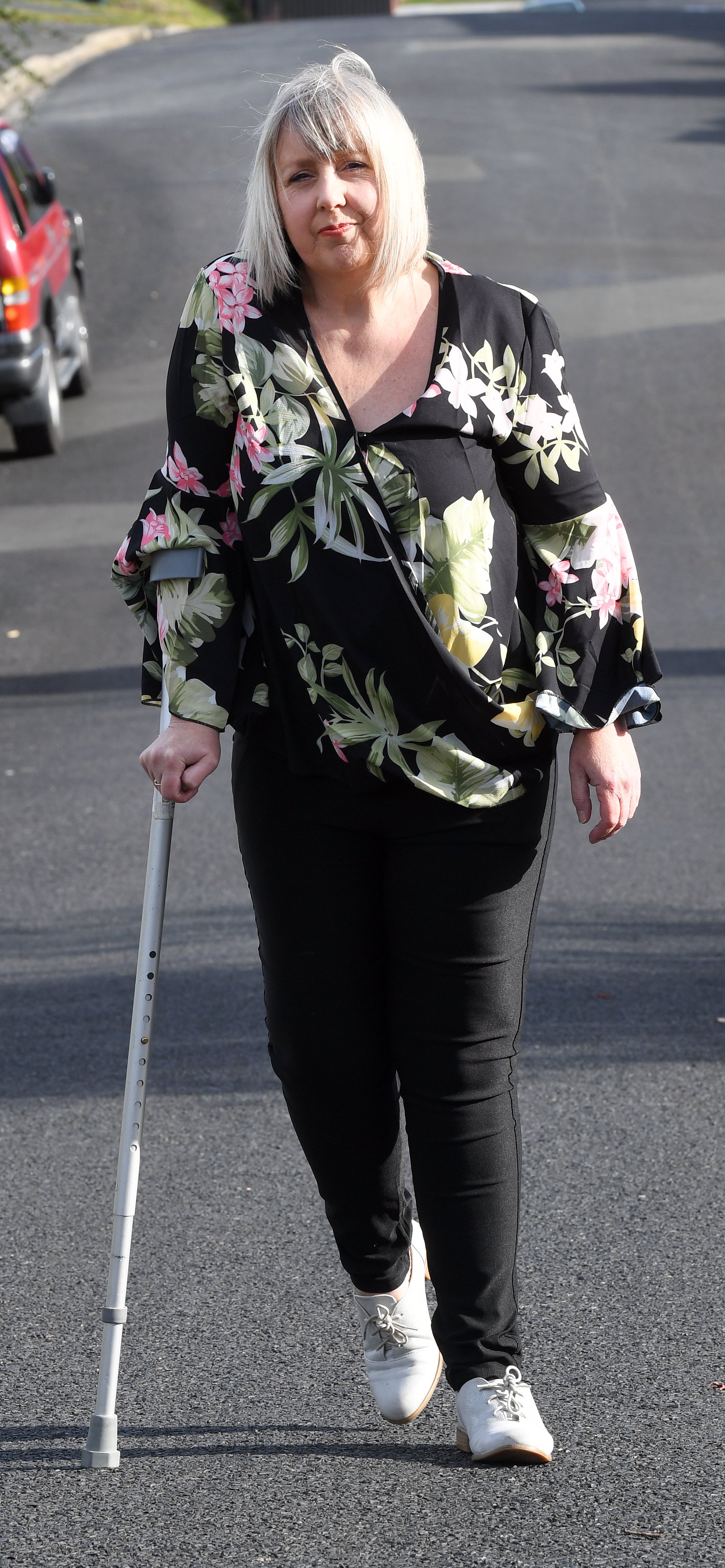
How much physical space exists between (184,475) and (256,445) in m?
0.16

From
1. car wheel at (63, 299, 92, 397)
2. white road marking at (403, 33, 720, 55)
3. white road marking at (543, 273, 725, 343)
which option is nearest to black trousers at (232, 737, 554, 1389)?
car wheel at (63, 299, 92, 397)

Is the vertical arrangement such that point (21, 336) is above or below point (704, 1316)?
below

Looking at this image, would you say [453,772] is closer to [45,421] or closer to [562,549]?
[562,549]

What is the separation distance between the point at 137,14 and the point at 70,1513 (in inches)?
1627

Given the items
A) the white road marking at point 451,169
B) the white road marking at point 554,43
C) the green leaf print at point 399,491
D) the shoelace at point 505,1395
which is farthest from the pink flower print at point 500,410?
the white road marking at point 554,43

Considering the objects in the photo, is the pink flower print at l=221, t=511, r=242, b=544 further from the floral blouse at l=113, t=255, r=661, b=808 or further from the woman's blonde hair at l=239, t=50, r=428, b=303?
the woman's blonde hair at l=239, t=50, r=428, b=303

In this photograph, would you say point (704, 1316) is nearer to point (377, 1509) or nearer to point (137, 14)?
point (377, 1509)

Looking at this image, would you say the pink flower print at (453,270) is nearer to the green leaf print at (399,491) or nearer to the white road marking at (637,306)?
the green leaf print at (399,491)

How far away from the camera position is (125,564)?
2.82m

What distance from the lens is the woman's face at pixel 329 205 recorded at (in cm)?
260

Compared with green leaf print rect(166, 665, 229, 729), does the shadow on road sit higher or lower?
lower

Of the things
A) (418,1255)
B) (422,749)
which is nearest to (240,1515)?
(418,1255)

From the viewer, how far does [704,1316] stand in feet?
10.6

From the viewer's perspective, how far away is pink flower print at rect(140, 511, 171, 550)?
2.72 meters
